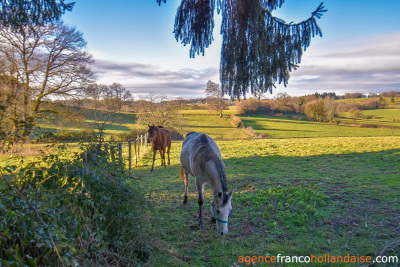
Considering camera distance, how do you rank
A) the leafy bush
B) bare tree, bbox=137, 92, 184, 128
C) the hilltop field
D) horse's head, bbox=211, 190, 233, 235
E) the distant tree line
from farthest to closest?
the distant tree line
bare tree, bbox=137, 92, 184, 128
horse's head, bbox=211, 190, 233, 235
the hilltop field
the leafy bush

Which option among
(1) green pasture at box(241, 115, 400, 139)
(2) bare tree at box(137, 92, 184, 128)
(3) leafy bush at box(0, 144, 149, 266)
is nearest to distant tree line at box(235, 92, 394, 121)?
(1) green pasture at box(241, 115, 400, 139)

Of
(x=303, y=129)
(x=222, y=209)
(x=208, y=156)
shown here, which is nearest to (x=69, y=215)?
(x=222, y=209)

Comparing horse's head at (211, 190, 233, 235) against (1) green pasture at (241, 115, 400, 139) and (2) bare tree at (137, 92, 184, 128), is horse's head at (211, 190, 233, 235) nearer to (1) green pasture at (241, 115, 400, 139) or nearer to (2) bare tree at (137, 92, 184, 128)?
(2) bare tree at (137, 92, 184, 128)

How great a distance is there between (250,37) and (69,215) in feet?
12.0

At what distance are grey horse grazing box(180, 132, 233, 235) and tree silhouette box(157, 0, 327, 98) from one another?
1.48 m

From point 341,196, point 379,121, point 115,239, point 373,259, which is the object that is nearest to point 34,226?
point 115,239

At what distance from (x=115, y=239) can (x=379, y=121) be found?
174 ft

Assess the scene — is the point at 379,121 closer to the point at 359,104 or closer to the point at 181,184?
the point at 359,104

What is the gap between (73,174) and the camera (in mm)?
2977

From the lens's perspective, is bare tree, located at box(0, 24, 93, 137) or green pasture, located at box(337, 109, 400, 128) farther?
green pasture, located at box(337, 109, 400, 128)

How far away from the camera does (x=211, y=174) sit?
4945 mm

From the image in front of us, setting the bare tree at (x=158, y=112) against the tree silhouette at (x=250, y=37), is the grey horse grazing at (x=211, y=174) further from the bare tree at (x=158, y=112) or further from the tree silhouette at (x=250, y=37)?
the bare tree at (x=158, y=112)

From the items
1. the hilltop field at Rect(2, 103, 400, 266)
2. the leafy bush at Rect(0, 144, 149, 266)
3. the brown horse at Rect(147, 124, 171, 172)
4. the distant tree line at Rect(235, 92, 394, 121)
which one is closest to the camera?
the leafy bush at Rect(0, 144, 149, 266)

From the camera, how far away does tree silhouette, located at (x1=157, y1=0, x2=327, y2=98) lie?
4.02 metres
